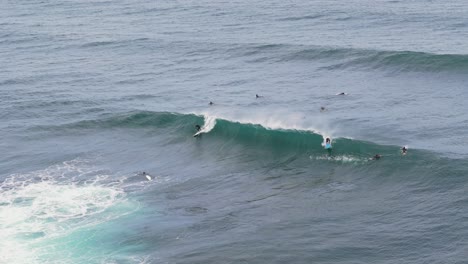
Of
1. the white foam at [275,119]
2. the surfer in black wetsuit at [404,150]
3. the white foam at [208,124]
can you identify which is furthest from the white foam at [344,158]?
the white foam at [208,124]

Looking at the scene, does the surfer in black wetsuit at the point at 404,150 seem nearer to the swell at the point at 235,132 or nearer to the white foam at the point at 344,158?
the swell at the point at 235,132

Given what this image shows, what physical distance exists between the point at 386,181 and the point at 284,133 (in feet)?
37.7

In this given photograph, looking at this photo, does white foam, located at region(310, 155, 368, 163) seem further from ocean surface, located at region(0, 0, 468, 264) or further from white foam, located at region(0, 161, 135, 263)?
white foam, located at region(0, 161, 135, 263)

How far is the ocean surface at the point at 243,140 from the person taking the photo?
40.9m

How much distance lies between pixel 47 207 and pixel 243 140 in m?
17.4

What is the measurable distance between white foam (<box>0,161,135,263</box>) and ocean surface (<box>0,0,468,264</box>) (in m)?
0.14

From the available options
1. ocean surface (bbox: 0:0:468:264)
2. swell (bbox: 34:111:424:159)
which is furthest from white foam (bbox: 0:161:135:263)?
swell (bbox: 34:111:424:159)

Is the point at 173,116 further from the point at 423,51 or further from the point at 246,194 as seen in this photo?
the point at 423,51

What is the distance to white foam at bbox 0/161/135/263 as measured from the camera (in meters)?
42.3

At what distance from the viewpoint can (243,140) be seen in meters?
57.7

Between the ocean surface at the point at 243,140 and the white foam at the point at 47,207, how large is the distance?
0.46 ft

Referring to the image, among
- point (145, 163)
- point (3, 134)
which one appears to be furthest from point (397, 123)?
point (3, 134)

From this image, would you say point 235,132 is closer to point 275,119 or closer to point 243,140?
point 243,140

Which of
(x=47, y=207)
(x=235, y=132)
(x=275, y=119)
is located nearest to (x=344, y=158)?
(x=275, y=119)
